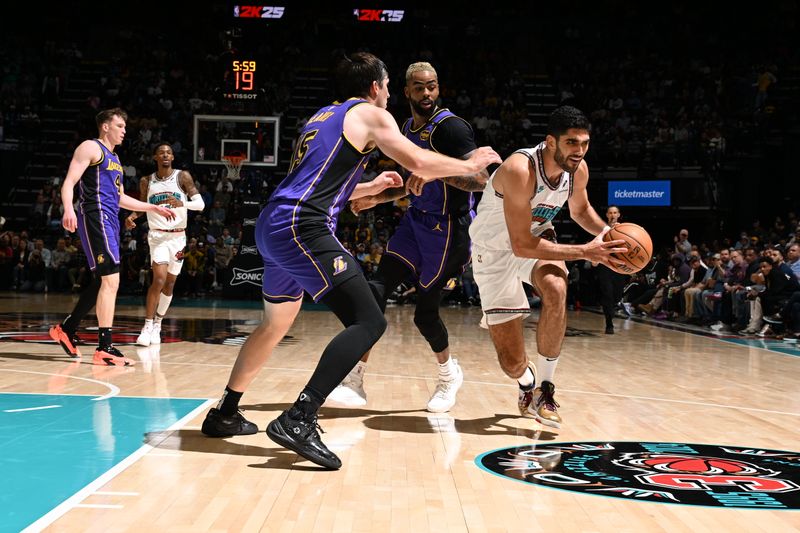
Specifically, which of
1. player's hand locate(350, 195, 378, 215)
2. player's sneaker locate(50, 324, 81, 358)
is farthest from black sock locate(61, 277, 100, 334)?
player's hand locate(350, 195, 378, 215)

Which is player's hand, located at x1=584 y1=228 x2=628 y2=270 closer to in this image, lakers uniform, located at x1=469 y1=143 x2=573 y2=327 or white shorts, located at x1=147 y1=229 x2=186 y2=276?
lakers uniform, located at x1=469 y1=143 x2=573 y2=327

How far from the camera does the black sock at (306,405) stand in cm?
339

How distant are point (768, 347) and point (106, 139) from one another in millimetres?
7649

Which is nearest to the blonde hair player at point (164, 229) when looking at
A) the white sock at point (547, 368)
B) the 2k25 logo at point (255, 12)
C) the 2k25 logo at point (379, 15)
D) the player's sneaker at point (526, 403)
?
the player's sneaker at point (526, 403)

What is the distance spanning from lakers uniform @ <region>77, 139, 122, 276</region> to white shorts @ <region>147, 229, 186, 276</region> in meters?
1.20

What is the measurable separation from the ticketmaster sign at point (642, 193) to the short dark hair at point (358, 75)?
1512cm

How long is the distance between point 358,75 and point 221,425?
174 centimetres

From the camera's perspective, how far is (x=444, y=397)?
16.1ft

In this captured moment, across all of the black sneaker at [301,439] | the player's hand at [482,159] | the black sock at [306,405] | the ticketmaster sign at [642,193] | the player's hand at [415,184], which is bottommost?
the black sneaker at [301,439]

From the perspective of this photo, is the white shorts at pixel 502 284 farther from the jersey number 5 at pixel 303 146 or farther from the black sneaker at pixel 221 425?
the black sneaker at pixel 221 425

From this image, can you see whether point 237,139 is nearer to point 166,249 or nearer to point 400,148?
point 166,249

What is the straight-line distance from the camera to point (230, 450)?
3727 millimetres

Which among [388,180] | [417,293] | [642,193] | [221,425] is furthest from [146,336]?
[642,193]

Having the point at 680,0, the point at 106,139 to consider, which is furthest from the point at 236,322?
the point at 680,0
